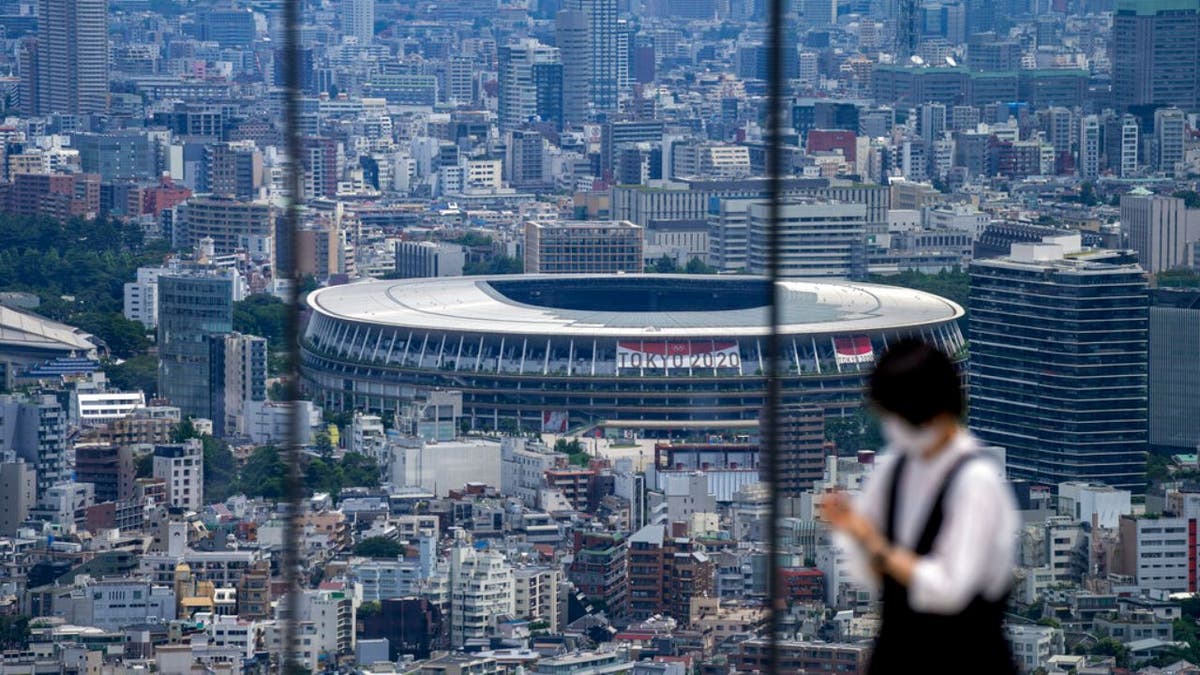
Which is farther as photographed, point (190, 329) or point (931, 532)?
point (190, 329)

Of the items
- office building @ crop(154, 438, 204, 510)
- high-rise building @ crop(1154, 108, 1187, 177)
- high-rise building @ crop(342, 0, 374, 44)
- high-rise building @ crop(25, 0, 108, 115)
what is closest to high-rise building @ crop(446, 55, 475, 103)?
high-rise building @ crop(342, 0, 374, 44)

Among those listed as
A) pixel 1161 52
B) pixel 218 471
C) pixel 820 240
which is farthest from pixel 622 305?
pixel 1161 52

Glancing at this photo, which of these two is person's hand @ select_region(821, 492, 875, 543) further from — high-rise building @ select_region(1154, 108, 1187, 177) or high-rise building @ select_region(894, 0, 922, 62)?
high-rise building @ select_region(894, 0, 922, 62)

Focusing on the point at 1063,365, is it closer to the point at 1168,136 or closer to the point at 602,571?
the point at 602,571

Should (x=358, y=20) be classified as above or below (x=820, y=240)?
above

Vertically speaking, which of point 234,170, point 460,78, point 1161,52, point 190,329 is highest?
point 1161,52

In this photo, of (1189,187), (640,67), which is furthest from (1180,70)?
(640,67)
